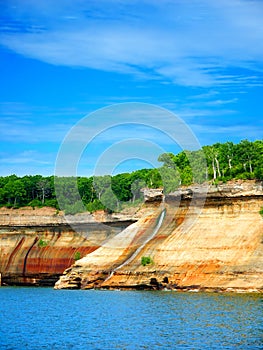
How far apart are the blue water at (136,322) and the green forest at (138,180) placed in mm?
36126

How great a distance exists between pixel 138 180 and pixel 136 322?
355 ft

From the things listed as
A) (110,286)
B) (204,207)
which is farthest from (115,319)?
(204,207)

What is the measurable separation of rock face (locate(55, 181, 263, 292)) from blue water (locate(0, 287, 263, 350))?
422cm

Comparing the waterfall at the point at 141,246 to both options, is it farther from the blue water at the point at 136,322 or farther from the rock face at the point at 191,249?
the blue water at the point at 136,322

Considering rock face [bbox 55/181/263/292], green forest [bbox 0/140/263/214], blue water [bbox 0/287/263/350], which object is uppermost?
green forest [bbox 0/140/263/214]

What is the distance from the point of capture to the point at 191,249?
305ft

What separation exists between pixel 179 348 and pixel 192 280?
136 ft

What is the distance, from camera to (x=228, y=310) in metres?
63.9

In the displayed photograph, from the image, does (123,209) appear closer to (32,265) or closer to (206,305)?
(32,265)

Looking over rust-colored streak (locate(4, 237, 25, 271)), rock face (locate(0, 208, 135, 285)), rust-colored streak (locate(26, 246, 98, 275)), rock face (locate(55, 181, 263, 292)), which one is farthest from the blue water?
rust-colored streak (locate(4, 237, 25, 271))

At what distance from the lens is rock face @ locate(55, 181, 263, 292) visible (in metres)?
85.6

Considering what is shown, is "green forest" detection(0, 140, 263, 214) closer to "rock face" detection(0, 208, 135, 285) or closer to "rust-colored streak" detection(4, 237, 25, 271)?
"rock face" detection(0, 208, 135, 285)

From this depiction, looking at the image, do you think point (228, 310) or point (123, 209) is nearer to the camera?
point (228, 310)

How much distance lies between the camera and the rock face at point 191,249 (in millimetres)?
85562
